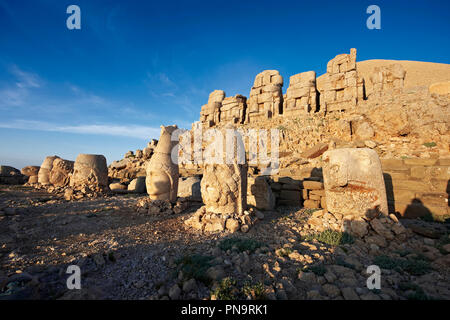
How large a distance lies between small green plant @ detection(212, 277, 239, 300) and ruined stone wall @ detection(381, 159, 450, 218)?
545 cm

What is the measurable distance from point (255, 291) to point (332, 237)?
236 centimetres

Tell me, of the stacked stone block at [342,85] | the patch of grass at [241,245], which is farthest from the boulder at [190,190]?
the stacked stone block at [342,85]

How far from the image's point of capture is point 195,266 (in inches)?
101

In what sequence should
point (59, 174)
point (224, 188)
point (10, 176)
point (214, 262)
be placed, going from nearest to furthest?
point (214, 262) < point (224, 188) < point (59, 174) < point (10, 176)

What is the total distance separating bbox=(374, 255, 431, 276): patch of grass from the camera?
8.87 ft

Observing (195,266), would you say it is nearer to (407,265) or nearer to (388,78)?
(407,265)

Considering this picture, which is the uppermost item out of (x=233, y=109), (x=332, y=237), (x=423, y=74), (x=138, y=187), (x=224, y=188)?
(x=423, y=74)

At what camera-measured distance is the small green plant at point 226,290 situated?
6.70 feet

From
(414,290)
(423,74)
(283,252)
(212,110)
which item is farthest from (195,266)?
(423,74)

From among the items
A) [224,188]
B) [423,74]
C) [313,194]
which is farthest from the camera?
[423,74]

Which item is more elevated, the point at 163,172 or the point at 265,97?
the point at 265,97

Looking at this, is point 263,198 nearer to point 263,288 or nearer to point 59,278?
point 263,288

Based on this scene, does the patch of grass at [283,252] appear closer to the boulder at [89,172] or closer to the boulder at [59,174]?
the boulder at [89,172]

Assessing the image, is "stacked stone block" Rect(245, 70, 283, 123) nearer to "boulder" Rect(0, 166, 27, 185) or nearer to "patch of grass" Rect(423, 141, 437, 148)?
"patch of grass" Rect(423, 141, 437, 148)
